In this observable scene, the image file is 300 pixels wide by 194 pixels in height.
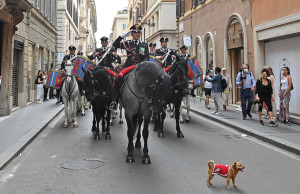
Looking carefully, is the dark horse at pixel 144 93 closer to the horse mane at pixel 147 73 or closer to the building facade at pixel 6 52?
the horse mane at pixel 147 73

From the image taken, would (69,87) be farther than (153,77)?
Yes

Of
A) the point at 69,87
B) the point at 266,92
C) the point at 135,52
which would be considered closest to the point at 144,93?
the point at 135,52

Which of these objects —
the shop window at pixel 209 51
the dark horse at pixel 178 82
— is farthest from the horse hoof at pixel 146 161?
the shop window at pixel 209 51

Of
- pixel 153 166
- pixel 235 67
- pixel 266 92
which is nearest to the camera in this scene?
pixel 153 166

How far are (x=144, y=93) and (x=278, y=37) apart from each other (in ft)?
28.1

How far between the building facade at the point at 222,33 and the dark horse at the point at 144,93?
30.6ft

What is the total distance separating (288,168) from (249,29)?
9.90m

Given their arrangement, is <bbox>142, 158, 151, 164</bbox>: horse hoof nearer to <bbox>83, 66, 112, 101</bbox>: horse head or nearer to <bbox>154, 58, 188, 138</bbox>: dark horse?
<bbox>154, 58, 188, 138</bbox>: dark horse

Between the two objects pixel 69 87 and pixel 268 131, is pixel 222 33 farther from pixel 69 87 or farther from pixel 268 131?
pixel 69 87

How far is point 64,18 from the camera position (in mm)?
28953

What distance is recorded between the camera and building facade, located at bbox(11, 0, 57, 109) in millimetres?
15055

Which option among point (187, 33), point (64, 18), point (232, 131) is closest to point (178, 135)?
point (232, 131)

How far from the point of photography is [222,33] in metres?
17.3

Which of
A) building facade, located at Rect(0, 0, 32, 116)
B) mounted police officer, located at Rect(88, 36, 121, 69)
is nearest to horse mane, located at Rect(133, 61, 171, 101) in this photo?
mounted police officer, located at Rect(88, 36, 121, 69)
